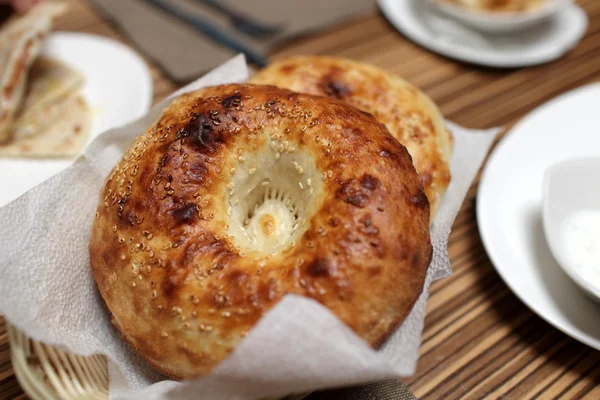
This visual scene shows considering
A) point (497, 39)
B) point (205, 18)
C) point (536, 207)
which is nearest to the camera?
point (536, 207)

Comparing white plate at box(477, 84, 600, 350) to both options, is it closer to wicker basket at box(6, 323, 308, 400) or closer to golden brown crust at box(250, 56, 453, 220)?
golden brown crust at box(250, 56, 453, 220)

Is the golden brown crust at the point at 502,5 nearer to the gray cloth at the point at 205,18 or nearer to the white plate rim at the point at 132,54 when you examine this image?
the gray cloth at the point at 205,18

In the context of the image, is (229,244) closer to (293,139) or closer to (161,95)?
(293,139)

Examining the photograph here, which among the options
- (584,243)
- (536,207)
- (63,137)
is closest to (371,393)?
(584,243)

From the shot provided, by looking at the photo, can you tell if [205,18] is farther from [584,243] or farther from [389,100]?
[584,243]

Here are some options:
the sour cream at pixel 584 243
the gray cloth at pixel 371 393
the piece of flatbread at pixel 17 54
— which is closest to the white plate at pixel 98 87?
→ the piece of flatbread at pixel 17 54

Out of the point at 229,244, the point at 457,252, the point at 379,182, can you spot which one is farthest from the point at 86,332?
the point at 457,252
